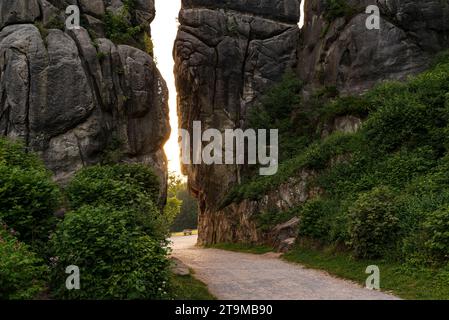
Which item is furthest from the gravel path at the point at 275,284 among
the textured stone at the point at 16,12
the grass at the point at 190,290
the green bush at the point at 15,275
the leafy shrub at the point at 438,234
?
the textured stone at the point at 16,12

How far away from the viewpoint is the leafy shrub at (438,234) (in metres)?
11.6

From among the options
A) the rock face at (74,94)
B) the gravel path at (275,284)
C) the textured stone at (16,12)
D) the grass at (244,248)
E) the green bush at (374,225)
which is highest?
the textured stone at (16,12)

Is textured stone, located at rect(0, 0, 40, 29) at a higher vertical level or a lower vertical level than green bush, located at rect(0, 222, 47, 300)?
higher

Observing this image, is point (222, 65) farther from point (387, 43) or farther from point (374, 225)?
point (374, 225)

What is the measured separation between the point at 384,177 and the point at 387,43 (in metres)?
16.4

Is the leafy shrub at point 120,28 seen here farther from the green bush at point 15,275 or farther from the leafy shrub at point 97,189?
the green bush at point 15,275

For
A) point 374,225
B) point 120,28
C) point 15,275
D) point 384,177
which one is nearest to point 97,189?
point 15,275

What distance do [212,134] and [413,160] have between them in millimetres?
19532

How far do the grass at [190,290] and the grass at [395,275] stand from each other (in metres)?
4.72

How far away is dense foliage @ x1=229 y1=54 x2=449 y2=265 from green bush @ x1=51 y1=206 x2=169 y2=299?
25.5 ft

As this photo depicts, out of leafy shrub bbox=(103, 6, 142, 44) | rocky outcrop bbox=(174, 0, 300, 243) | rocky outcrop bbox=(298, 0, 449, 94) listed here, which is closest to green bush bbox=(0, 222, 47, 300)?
leafy shrub bbox=(103, 6, 142, 44)

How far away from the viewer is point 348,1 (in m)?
34.1

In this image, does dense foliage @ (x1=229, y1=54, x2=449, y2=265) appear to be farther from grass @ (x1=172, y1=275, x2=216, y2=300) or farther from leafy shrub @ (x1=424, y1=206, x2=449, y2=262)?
grass @ (x1=172, y1=275, x2=216, y2=300)

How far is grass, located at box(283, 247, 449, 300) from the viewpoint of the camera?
10448 millimetres
